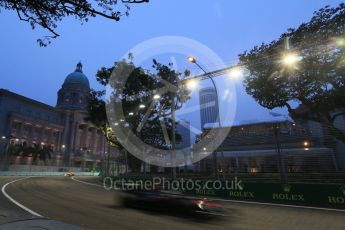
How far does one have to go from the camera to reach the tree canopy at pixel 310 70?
21.3m

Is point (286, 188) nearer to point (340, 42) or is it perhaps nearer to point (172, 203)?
point (172, 203)

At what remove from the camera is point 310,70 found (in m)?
23.0

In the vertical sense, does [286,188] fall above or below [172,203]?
above

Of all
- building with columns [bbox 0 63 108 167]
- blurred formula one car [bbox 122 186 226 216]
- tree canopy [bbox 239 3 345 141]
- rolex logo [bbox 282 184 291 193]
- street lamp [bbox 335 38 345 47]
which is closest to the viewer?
blurred formula one car [bbox 122 186 226 216]

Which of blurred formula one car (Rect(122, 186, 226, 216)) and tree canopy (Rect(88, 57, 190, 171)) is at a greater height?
tree canopy (Rect(88, 57, 190, 171))

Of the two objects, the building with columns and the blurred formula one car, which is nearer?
the blurred formula one car

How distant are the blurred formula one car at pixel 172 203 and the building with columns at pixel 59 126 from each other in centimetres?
6374

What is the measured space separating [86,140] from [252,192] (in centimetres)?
9863

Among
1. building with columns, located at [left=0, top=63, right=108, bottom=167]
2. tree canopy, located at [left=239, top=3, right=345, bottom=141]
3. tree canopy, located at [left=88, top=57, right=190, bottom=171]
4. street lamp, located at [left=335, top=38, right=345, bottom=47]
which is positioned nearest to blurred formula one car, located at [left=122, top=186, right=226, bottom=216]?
tree canopy, located at [left=239, top=3, right=345, bottom=141]

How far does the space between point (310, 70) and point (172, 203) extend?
768 inches

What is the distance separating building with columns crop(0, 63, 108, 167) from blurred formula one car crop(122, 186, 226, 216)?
6374 centimetres

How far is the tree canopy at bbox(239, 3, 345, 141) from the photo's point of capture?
21312 mm

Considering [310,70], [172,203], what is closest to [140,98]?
[310,70]

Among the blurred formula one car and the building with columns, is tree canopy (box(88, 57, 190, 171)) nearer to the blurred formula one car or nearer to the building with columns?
the blurred formula one car
